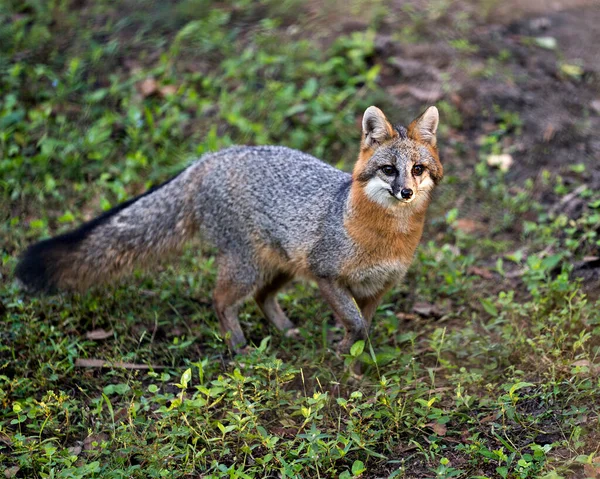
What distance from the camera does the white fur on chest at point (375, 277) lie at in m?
5.16

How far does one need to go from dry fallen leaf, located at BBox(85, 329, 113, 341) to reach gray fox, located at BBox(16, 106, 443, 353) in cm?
38

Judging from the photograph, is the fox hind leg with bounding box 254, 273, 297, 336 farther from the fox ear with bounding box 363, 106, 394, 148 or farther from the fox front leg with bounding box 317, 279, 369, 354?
the fox ear with bounding box 363, 106, 394, 148

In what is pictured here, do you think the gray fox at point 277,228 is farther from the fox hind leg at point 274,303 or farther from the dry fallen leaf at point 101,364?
the dry fallen leaf at point 101,364

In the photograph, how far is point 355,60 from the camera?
8.41m

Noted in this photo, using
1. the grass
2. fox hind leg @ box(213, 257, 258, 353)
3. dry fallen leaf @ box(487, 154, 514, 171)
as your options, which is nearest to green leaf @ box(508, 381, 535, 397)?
the grass

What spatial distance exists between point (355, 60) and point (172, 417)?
5.12 m

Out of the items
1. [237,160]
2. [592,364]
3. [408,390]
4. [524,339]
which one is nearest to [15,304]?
[237,160]

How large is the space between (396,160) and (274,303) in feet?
5.51

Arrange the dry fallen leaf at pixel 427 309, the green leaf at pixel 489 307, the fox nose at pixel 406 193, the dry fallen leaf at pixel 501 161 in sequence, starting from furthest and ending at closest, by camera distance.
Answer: the dry fallen leaf at pixel 501 161
the dry fallen leaf at pixel 427 309
the green leaf at pixel 489 307
the fox nose at pixel 406 193

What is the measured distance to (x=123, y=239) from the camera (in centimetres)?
A: 581

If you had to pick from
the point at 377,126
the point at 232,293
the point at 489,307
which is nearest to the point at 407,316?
the point at 489,307

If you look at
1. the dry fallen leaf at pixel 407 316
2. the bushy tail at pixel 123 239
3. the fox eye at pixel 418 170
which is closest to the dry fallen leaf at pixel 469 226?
the dry fallen leaf at pixel 407 316

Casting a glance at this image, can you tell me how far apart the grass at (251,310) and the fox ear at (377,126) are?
4.43 feet

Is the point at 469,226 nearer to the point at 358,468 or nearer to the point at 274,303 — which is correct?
the point at 274,303
